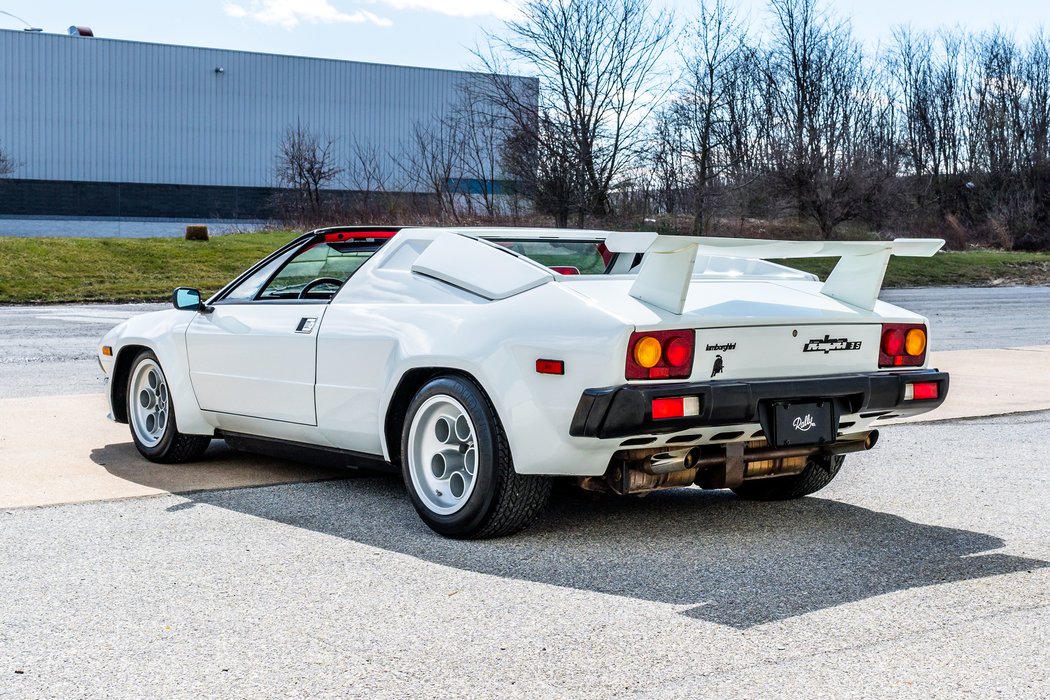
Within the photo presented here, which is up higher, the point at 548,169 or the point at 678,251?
the point at 548,169

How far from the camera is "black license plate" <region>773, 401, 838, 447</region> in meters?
4.94

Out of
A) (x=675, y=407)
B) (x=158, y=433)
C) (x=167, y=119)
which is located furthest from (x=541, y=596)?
(x=167, y=119)

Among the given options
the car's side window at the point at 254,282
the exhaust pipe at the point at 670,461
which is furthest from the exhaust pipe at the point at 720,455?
the car's side window at the point at 254,282

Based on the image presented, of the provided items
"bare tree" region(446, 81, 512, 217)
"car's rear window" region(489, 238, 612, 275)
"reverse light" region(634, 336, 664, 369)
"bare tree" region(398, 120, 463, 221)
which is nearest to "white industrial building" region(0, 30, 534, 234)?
"bare tree" region(398, 120, 463, 221)

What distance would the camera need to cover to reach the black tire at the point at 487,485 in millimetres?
4918

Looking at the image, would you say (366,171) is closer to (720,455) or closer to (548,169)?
(548,169)

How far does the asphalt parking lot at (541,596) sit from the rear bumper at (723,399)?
55 cm

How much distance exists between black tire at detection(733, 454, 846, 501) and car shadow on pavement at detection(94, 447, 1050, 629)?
0.27 ft

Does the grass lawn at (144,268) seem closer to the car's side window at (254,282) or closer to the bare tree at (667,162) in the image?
the bare tree at (667,162)

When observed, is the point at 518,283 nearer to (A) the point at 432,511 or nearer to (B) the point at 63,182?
(A) the point at 432,511

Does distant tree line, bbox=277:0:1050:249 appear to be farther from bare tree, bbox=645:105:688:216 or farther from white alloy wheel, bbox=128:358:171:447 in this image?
white alloy wheel, bbox=128:358:171:447

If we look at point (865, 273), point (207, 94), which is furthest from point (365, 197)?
point (865, 273)

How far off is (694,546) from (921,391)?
121cm

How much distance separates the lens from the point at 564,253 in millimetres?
5836
